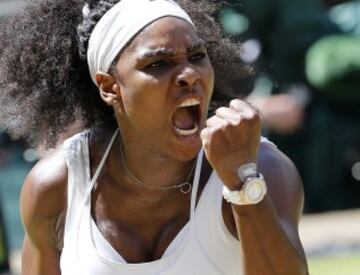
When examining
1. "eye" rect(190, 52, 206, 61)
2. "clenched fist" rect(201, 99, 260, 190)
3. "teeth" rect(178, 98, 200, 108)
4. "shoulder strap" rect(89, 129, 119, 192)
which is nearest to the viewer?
"clenched fist" rect(201, 99, 260, 190)

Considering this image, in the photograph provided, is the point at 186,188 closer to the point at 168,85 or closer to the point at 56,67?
the point at 168,85

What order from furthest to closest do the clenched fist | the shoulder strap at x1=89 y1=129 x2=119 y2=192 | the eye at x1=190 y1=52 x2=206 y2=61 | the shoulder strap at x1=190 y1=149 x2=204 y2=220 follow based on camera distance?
1. the shoulder strap at x1=89 y1=129 x2=119 y2=192
2. the shoulder strap at x1=190 y1=149 x2=204 y2=220
3. the eye at x1=190 y1=52 x2=206 y2=61
4. the clenched fist

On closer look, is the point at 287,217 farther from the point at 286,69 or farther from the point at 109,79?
the point at 286,69

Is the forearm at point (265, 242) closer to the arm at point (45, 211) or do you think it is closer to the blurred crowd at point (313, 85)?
the arm at point (45, 211)

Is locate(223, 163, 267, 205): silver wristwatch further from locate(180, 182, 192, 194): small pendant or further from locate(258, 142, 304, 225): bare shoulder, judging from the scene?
locate(180, 182, 192, 194): small pendant

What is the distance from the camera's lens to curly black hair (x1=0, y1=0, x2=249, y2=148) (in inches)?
147

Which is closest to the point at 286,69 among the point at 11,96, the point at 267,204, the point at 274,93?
the point at 274,93

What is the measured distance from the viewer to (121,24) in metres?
3.47

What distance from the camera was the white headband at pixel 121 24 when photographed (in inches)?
135

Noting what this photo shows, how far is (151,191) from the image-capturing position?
363cm

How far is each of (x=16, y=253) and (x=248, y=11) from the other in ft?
7.09

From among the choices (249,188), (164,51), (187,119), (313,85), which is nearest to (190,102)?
(187,119)

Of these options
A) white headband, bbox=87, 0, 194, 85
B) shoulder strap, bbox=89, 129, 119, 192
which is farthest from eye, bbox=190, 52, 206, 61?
shoulder strap, bbox=89, 129, 119, 192

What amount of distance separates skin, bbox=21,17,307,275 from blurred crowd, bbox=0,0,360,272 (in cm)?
402
